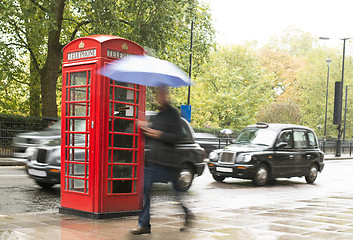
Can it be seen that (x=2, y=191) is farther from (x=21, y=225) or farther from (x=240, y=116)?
(x=240, y=116)

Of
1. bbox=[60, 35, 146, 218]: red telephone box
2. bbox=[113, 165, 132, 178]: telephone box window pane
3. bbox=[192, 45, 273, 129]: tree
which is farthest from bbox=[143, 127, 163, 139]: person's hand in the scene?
bbox=[192, 45, 273, 129]: tree

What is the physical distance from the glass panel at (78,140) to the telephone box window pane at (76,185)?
560 millimetres

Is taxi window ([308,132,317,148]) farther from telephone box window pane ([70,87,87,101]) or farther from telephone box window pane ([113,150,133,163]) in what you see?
telephone box window pane ([70,87,87,101])

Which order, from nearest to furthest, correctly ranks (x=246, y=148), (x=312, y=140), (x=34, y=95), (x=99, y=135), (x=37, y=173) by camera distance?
(x=99, y=135) < (x=37, y=173) < (x=246, y=148) < (x=312, y=140) < (x=34, y=95)

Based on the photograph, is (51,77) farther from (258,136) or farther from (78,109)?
(78,109)

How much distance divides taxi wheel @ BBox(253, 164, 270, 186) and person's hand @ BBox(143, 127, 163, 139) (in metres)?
8.24

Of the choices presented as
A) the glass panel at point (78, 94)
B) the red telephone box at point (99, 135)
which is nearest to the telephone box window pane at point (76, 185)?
the red telephone box at point (99, 135)

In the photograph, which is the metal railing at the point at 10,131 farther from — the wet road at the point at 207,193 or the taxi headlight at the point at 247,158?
the taxi headlight at the point at 247,158

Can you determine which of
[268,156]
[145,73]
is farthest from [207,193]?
[145,73]

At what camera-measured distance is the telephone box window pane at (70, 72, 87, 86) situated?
716cm

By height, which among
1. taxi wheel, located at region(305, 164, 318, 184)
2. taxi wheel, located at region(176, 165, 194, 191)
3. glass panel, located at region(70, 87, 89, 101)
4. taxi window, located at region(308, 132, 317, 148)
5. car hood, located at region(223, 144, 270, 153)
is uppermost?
glass panel, located at region(70, 87, 89, 101)

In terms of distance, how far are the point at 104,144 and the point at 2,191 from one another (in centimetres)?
450

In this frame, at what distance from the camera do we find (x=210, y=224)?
7.03 metres

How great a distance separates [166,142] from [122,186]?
179 cm
